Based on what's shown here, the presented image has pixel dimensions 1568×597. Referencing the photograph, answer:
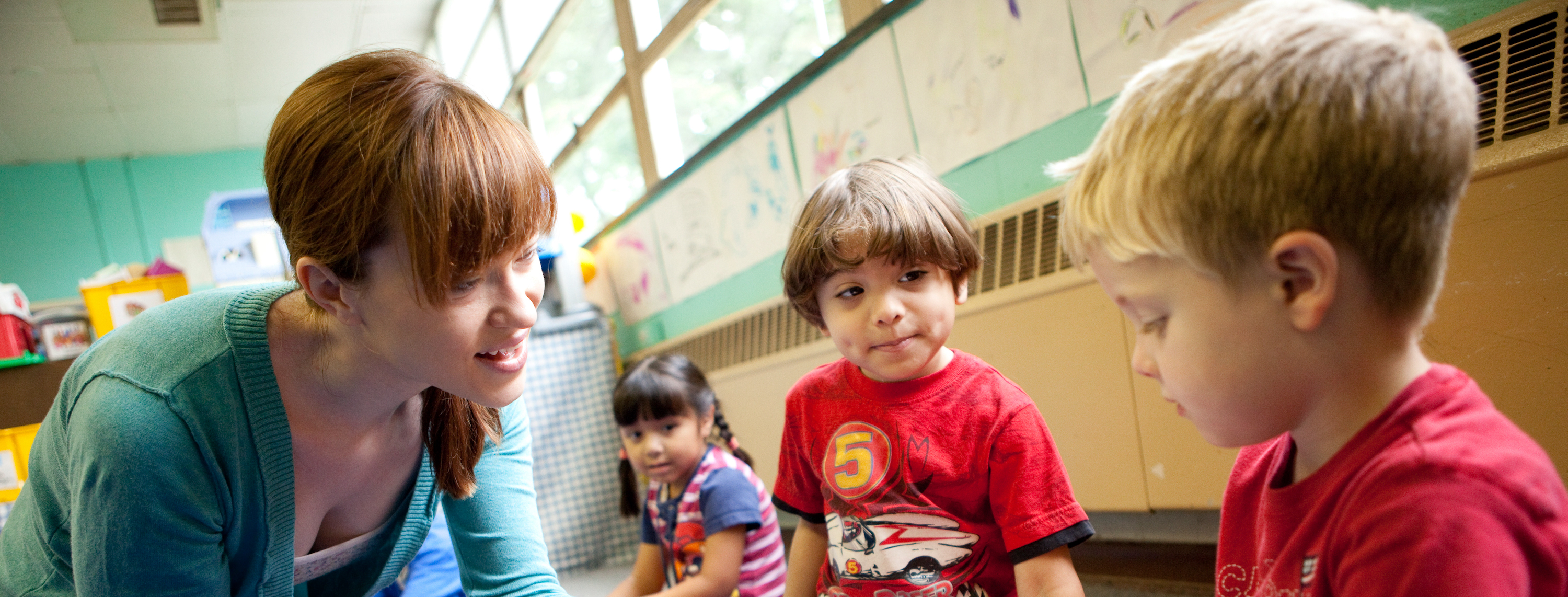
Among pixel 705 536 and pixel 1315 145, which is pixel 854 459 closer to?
pixel 1315 145

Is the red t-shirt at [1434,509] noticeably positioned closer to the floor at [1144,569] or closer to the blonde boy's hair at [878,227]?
the blonde boy's hair at [878,227]

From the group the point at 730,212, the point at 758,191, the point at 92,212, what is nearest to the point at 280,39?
the point at 92,212

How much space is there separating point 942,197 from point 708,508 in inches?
33.5

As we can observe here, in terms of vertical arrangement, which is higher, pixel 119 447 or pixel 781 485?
pixel 119 447

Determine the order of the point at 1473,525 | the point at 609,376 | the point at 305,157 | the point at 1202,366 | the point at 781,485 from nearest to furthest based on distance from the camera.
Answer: the point at 1473,525, the point at 1202,366, the point at 305,157, the point at 781,485, the point at 609,376

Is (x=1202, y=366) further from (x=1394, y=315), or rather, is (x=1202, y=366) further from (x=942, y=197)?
(x=942, y=197)

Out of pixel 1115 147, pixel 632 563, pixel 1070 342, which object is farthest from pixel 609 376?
pixel 1115 147

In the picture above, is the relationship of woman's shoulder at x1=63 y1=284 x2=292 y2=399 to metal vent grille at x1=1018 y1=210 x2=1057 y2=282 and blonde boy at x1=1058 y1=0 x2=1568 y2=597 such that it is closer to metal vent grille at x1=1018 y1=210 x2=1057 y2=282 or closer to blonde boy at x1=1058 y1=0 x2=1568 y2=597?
blonde boy at x1=1058 y1=0 x2=1568 y2=597

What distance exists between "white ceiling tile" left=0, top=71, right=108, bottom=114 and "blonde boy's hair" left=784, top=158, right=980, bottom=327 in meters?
5.54

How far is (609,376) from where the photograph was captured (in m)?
3.20

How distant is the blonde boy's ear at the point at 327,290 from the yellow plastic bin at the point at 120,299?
2079mm

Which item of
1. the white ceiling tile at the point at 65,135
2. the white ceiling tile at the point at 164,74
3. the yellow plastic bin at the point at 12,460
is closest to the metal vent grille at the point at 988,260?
the yellow plastic bin at the point at 12,460

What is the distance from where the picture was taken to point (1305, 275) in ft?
1.62

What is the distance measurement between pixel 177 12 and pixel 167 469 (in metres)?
4.61
